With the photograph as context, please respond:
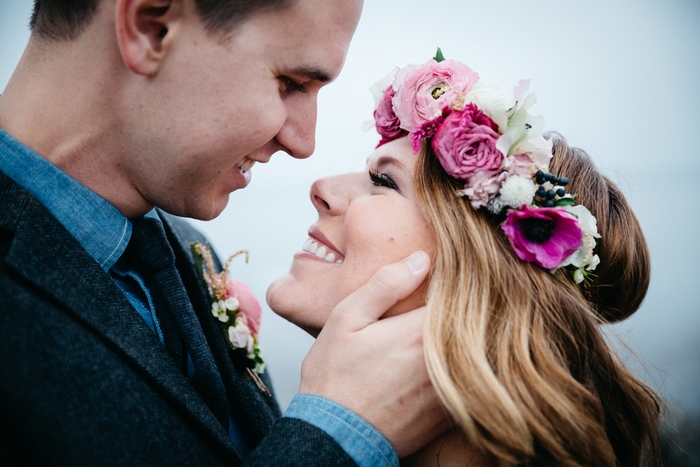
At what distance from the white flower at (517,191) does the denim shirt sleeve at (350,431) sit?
95 cm

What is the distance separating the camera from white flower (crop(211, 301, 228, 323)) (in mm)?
2234

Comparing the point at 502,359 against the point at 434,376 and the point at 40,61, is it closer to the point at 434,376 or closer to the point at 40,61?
the point at 434,376

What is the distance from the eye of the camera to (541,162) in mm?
1906

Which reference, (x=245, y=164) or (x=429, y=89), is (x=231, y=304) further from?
A: (x=429, y=89)

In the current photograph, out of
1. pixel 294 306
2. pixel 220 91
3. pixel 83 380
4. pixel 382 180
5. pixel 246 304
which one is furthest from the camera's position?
pixel 246 304

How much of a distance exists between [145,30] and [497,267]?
149cm

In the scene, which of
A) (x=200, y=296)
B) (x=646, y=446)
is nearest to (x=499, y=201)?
(x=646, y=446)

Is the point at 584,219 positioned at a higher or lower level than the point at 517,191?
lower

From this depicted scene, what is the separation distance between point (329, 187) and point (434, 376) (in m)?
1.05

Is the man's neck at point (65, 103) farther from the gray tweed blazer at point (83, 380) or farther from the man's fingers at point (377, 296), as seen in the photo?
the man's fingers at point (377, 296)

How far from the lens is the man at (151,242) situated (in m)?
1.34

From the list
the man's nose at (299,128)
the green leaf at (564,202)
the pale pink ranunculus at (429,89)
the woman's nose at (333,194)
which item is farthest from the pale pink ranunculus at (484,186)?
the man's nose at (299,128)

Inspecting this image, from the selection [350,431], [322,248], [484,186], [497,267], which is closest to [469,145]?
[484,186]

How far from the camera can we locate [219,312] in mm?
2246
